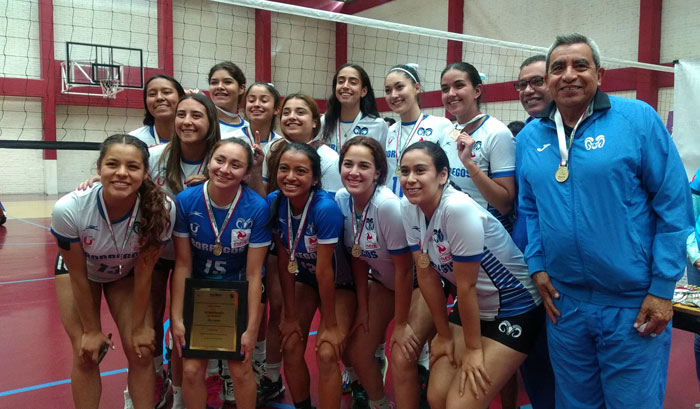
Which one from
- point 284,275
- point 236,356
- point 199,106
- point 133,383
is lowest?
point 133,383

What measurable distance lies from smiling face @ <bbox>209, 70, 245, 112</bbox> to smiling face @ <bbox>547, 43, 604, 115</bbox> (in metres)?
2.27

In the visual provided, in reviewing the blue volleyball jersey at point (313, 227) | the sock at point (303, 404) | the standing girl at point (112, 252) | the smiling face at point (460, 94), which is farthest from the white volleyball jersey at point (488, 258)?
the standing girl at point (112, 252)

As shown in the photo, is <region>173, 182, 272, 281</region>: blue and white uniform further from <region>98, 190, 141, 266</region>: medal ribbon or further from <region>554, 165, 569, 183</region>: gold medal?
<region>554, 165, 569, 183</region>: gold medal

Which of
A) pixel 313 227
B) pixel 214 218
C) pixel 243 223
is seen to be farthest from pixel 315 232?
pixel 214 218

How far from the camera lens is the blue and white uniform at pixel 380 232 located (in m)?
2.71

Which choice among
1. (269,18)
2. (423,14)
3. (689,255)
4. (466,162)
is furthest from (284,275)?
(269,18)

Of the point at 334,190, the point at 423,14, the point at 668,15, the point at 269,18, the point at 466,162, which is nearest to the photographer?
the point at 466,162

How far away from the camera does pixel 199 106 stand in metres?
2.95

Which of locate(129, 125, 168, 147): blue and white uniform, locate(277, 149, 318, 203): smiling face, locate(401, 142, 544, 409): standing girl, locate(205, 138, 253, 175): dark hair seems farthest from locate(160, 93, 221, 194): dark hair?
locate(401, 142, 544, 409): standing girl

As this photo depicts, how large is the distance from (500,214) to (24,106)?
15.8 meters

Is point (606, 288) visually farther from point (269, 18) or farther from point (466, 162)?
point (269, 18)

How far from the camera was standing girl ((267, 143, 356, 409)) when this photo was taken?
2.72 m

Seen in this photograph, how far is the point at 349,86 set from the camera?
3.53m

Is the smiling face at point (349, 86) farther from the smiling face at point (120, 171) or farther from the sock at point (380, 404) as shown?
the sock at point (380, 404)
